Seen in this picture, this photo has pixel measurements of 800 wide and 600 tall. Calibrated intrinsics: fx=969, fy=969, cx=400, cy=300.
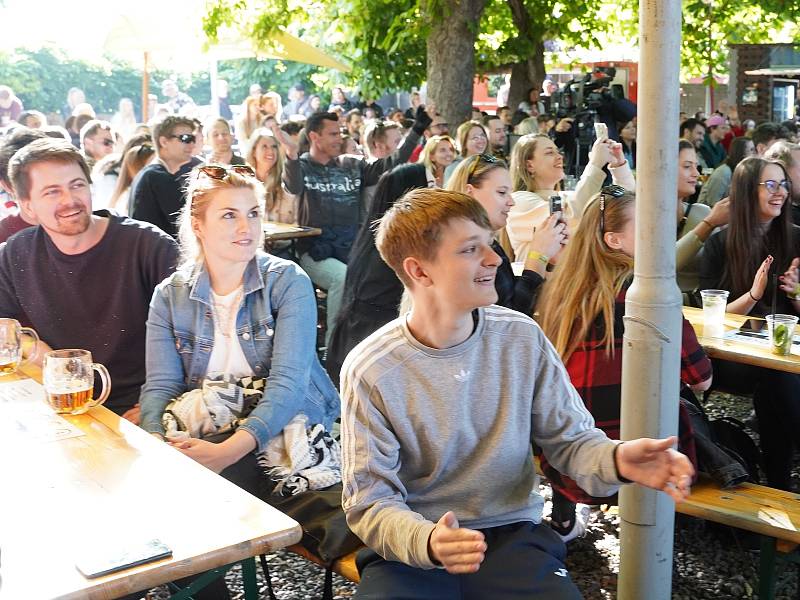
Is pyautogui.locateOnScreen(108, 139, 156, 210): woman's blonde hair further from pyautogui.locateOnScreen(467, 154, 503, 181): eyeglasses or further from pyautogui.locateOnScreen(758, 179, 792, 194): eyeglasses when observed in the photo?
pyautogui.locateOnScreen(758, 179, 792, 194): eyeglasses

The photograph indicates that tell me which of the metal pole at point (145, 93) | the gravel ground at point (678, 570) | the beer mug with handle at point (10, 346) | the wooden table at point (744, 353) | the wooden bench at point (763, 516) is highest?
the metal pole at point (145, 93)

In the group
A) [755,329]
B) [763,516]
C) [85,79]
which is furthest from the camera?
[85,79]

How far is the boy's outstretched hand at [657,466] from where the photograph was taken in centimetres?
190

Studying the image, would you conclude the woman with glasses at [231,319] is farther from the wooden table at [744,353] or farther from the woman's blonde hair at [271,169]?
the woman's blonde hair at [271,169]

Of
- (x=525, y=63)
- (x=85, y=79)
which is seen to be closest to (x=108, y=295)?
(x=525, y=63)

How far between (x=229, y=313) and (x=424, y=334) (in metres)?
0.82

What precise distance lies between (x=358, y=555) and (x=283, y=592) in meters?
1.09

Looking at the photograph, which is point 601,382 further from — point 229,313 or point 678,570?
point 229,313

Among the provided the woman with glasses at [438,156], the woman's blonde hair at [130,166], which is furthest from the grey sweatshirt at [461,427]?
the woman's blonde hair at [130,166]

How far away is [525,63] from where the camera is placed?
14633mm

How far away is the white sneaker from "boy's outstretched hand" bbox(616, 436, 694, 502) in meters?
1.41

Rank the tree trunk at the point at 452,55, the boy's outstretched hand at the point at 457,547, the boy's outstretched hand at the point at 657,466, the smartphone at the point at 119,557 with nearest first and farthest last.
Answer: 1. the smartphone at the point at 119,557
2. the boy's outstretched hand at the point at 457,547
3. the boy's outstretched hand at the point at 657,466
4. the tree trunk at the point at 452,55

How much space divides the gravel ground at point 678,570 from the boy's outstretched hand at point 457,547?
1.49m

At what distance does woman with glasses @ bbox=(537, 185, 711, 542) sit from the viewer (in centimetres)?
292
